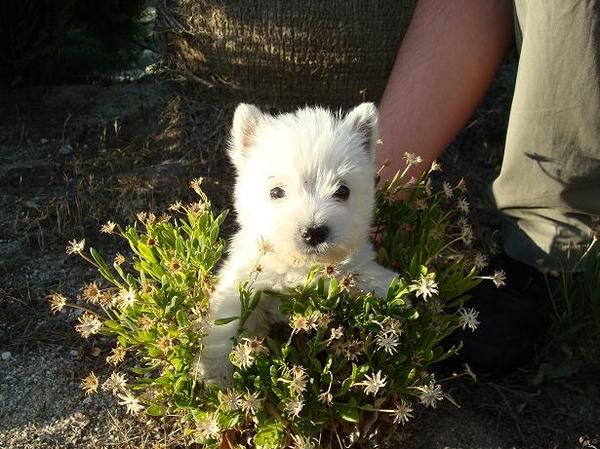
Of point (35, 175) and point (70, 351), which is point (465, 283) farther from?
point (35, 175)

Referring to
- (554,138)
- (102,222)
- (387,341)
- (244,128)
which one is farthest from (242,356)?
(102,222)

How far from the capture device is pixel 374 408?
6.30ft

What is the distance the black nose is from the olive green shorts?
1283mm

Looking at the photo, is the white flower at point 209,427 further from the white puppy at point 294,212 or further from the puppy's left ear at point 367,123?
the puppy's left ear at point 367,123

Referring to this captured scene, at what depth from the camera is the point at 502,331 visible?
2.79m

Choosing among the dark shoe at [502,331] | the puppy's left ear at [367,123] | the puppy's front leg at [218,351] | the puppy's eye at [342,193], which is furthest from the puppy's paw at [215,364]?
the dark shoe at [502,331]

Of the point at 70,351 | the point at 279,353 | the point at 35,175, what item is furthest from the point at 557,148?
the point at 35,175

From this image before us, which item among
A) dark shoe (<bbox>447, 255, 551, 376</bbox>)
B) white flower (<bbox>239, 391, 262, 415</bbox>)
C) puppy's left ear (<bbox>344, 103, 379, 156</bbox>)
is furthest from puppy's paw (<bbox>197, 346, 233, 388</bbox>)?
dark shoe (<bbox>447, 255, 551, 376</bbox>)

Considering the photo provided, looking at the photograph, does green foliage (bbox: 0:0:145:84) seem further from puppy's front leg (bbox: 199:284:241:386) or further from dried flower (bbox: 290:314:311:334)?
dried flower (bbox: 290:314:311:334)

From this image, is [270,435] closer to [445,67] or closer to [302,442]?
[302,442]

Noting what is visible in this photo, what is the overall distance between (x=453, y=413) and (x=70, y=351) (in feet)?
4.43

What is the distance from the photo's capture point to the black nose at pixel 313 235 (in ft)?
6.27

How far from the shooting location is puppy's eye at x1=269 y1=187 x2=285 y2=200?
2.04 meters

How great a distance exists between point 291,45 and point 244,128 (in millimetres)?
1330
